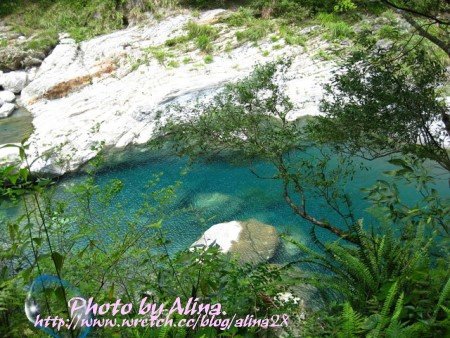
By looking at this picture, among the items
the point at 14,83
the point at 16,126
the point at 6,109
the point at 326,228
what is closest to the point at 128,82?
the point at 16,126

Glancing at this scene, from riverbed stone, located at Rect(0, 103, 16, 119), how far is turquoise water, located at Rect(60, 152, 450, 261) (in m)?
6.95

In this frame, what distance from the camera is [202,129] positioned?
238 inches

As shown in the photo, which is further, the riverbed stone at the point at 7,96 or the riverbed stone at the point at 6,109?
the riverbed stone at the point at 7,96

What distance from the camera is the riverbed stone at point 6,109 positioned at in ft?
49.6

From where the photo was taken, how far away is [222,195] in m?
8.89

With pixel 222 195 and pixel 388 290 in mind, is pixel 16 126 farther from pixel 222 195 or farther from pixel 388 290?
pixel 388 290

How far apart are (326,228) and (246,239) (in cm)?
173

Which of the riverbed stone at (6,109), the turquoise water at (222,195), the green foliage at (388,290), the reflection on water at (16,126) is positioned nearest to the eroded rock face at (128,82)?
the reflection on water at (16,126)

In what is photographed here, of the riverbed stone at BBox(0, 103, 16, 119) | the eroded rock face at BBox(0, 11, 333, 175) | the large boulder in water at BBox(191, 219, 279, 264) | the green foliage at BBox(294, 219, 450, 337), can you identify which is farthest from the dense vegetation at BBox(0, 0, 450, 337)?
the riverbed stone at BBox(0, 103, 16, 119)

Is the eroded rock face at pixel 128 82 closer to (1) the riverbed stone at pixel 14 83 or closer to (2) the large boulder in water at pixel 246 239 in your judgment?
(1) the riverbed stone at pixel 14 83

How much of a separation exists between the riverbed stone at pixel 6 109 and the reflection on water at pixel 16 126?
162 mm

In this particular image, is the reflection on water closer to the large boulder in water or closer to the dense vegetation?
the dense vegetation

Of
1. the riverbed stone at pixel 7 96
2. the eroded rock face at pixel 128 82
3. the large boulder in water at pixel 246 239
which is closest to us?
the large boulder in water at pixel 246 239

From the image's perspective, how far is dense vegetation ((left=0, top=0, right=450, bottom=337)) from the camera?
2439 millimetres
